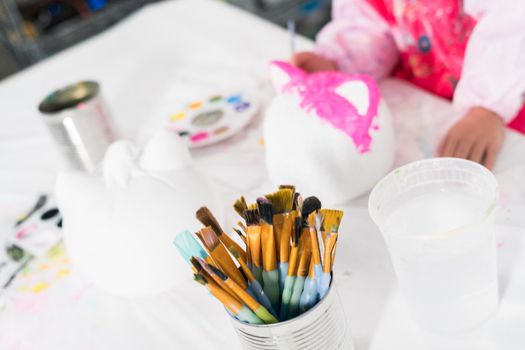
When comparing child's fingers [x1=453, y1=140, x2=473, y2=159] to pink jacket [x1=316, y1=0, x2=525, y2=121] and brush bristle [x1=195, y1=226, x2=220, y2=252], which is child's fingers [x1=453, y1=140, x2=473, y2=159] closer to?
pink jacket [x1=316, y1=0, x2=525, y2=121]

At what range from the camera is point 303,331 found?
0.41 metres

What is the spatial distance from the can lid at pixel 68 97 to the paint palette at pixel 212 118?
13 cm

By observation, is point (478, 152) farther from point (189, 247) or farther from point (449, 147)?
point (189, 247)

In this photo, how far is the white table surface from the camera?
1.65 ft

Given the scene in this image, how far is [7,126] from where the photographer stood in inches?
38.7

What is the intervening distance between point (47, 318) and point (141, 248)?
5.2 inches

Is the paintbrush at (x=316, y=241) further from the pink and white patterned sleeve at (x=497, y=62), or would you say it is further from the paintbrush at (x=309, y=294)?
the pink and white patterned sleeve at (x=497, y=62)

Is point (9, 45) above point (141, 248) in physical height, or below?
below

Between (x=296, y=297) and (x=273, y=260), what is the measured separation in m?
0.03

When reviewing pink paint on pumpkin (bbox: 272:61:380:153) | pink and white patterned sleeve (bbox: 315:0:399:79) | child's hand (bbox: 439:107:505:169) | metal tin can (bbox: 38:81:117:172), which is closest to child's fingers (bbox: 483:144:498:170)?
child's hand (bbox: 439:107:505:169)

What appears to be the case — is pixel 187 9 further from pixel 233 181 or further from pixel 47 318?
pixel 47 318

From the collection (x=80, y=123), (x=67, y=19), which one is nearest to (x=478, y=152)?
(x=80, y=123)

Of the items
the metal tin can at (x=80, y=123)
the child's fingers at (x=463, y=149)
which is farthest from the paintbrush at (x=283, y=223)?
the metal tin can at (x=80, y=123)

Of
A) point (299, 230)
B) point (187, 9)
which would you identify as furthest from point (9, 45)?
point (299, 230)
